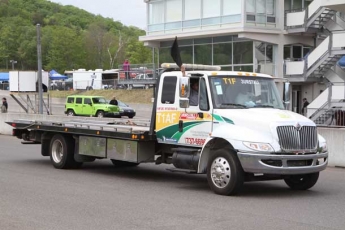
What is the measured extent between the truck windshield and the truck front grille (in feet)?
3.31

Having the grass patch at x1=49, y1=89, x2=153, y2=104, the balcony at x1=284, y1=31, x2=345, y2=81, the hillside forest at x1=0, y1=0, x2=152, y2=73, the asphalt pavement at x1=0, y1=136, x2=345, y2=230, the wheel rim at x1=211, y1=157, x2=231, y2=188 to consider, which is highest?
the hillside forest at x1=0, y1=0, x2=152, y2=73

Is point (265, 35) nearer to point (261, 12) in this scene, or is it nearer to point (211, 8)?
point (261, 12)

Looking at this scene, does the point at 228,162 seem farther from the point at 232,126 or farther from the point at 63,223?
the point at 63,223

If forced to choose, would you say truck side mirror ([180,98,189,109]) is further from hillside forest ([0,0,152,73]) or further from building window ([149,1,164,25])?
hillside forest ([0,0,152,73])

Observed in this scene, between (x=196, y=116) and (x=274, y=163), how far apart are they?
6.48 feet

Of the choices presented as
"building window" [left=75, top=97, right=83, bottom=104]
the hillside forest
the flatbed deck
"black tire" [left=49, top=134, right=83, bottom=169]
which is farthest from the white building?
the hillside forest

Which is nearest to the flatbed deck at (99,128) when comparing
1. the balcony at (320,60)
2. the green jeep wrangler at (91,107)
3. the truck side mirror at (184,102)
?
the truck side mirror at (184,102)

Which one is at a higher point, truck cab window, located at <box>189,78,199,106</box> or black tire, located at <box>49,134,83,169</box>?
truck cab window, located at <box>189,78,199,106</box>

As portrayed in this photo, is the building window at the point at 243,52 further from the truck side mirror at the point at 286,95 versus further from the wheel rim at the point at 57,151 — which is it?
the truck side mirror at the point at 286,95

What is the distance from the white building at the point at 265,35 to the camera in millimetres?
42688

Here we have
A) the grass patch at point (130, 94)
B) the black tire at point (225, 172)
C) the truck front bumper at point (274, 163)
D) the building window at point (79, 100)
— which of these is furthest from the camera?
the grass patch at point (130, 94)

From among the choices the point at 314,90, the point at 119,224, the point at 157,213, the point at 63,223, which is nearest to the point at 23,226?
the point at 63,223

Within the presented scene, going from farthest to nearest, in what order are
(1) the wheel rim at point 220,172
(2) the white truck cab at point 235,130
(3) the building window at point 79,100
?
(3) the building window at point 79,100
(1) the wheel rim at point 220,172
(2) the white truck cab at point 235,130

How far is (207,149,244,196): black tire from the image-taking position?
10922mm
